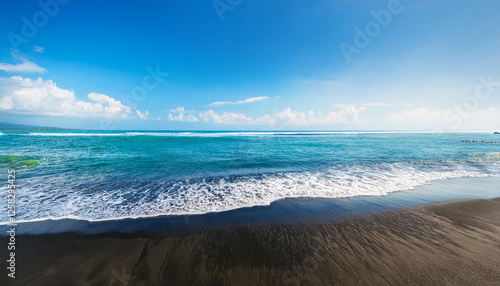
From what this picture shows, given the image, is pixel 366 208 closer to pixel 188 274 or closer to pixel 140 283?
pixel 188 274

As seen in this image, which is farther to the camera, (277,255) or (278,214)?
(278,214)

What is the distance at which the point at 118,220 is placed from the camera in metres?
5.89

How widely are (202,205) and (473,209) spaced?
1091 centimetres

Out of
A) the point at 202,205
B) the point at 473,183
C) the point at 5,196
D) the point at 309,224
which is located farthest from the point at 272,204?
the point at 473,183

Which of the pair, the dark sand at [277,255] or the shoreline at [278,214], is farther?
Answer: the shoreline at [278,214]

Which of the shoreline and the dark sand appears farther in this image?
the shoreline

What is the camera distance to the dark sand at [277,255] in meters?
3.58

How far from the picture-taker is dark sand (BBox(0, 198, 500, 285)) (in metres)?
3.58

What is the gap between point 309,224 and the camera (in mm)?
5730

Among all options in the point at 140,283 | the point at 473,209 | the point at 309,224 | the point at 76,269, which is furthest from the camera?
the point at 473,209

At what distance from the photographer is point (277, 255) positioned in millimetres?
4234

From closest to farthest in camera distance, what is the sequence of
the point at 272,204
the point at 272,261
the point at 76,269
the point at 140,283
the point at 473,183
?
1. the point at 140,283
2. the point at 76,269
3. the point at 272,261
4. the point at 272,204
5. the point at 473,183

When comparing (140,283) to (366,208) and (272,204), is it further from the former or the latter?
(366,208)

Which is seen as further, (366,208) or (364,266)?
(366,208)
